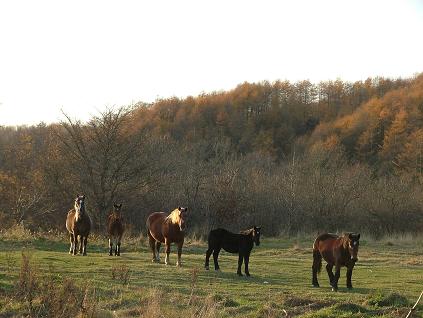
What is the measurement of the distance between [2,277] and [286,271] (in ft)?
29.7

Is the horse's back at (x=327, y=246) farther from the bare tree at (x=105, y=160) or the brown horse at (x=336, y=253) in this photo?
the bare tree at (x=105, y=160)

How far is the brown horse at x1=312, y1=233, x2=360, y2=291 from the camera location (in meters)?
14.9

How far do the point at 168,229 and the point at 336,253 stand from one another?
20.4 ft

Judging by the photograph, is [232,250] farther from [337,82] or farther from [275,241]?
[337,82]

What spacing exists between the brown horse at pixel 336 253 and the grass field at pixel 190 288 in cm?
44

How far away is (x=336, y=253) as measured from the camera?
50.8ft

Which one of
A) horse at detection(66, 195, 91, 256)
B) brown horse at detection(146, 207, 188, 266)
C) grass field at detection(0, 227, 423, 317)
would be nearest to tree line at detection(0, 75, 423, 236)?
grass field at detection(0, 227, 423, 317)

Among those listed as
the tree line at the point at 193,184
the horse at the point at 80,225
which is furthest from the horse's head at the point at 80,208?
the tree line at the point at 193,184

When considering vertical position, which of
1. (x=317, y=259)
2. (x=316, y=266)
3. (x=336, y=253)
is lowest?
(x=316, y=266)

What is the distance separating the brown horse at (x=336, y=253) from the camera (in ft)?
49.0

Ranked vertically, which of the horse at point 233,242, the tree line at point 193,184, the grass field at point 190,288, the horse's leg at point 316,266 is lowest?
the grass field at point 190,288

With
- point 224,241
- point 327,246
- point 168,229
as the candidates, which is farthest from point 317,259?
point 168,229

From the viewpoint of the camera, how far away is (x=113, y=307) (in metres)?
11.5

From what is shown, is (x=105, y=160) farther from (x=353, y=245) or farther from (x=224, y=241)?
(x=353, y=245)
